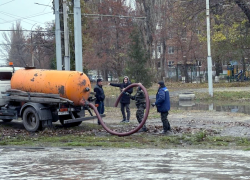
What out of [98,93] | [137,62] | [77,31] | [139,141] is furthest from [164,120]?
[137,62]

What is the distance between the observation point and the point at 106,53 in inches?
2458

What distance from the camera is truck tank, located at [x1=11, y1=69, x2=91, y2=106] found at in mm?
14070

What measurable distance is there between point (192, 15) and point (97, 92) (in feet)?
70.3

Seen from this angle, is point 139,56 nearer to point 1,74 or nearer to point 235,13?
point 235,13

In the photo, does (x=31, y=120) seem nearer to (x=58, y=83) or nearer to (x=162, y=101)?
(x=58, y=83)

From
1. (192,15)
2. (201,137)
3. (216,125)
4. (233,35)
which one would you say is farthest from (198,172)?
(233,35)

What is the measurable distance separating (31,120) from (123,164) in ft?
22.0

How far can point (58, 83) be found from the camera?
14133 millimetres

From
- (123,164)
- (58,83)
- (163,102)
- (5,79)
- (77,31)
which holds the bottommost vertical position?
(123,164)

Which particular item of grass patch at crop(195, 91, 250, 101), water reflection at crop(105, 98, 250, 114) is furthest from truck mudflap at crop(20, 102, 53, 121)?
grass patch at crop(195, 91, 250, 101)

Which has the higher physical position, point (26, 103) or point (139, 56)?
point (139, 56)

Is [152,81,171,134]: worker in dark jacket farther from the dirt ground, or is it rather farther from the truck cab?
the truck cab

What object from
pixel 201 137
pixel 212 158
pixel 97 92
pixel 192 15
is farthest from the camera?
pixel 192 15

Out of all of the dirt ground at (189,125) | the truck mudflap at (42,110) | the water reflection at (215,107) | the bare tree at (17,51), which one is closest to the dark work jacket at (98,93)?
the dirt ground at (189,125)
